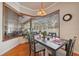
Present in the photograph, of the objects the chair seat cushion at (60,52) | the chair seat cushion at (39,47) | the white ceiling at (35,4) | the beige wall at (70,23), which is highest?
the white ceiling at (35,4)

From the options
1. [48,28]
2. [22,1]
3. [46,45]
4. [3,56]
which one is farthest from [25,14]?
[3,56]

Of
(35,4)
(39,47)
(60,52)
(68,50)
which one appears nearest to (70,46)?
(68,50)

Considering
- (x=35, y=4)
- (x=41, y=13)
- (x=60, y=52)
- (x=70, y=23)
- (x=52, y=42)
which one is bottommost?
(x=60, y=52)

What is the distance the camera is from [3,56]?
Answer: 1750 mm

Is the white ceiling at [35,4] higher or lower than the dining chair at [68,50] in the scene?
higher

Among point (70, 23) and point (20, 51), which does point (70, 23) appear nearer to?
point (70, 23)

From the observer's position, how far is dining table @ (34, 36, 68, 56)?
5.76ft

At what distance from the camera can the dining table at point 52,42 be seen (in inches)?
69.2

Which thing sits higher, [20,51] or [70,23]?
[70,23]

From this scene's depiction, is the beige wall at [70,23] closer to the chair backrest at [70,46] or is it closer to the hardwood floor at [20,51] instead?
the chair backrest at [70,46]

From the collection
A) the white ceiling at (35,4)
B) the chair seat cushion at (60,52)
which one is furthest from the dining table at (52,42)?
the white ceiling at (35,4)

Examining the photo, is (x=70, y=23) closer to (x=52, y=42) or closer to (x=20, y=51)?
(x=52, y=42)

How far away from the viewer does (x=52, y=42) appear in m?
1.79

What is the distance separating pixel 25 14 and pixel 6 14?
0.27 m
